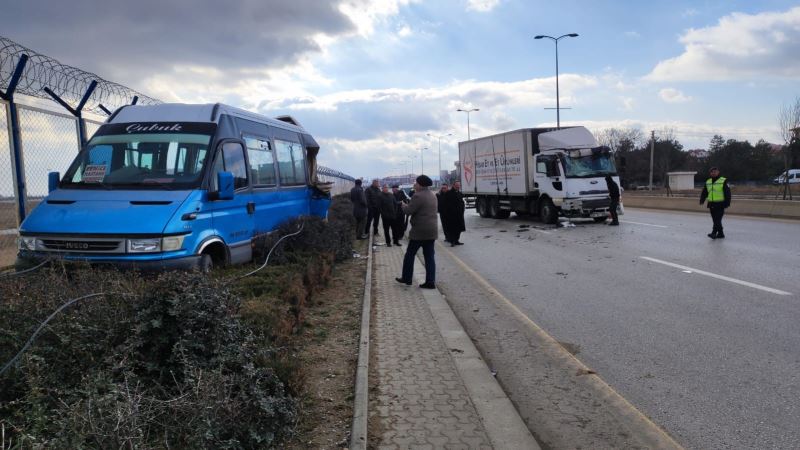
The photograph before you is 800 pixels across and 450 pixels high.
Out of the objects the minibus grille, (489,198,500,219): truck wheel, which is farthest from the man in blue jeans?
(489,198,500,219): truck wheel

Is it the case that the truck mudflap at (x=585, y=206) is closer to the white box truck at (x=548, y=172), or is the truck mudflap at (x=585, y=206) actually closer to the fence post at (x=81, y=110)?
the white box truck at (x=548, y=172)

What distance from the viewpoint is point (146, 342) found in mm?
3650

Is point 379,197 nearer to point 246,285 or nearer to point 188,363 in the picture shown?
point 246,285

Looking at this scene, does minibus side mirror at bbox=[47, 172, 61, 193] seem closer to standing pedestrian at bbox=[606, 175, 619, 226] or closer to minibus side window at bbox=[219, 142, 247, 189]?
minibus side window at bbox=[219, 142, 247, 189]

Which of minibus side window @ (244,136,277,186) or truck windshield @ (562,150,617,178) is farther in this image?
truck windshield @ (562,150,617,178)

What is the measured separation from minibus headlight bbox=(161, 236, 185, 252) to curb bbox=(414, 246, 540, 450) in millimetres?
3126

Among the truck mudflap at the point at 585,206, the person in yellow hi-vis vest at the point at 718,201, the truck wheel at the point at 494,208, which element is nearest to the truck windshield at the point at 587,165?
the truck mudflap at the point at 585,206

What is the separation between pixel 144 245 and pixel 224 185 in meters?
1.39

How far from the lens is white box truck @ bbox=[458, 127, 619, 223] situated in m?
20.2

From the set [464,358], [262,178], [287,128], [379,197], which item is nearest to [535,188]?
[379,197]

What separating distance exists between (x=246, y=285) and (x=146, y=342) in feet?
8.28

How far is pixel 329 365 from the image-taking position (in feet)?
16.8

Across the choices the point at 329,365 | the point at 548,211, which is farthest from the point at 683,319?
the point at 548,211

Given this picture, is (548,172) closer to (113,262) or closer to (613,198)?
(613,198)
